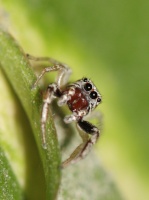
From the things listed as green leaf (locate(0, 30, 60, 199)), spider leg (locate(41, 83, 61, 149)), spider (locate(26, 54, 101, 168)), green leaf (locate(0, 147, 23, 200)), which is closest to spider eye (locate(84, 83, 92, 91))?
spider (locate(26, 54, 101, 168))

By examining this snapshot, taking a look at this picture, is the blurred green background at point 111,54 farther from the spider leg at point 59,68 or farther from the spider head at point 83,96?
the spider head at point 83,96

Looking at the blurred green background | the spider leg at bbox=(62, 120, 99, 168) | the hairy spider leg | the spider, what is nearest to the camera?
the hairy spider leg

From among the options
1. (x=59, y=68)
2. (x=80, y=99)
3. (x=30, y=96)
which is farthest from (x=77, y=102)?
(x=30, y=96)

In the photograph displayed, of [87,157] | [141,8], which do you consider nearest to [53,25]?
[141,8]

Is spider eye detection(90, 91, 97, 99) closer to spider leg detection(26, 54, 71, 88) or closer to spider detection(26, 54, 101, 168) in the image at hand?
spider detection(26, 54, 101, 168)

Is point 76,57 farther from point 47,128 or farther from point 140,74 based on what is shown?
point 47,128

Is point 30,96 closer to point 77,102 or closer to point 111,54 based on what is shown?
point 77,102
